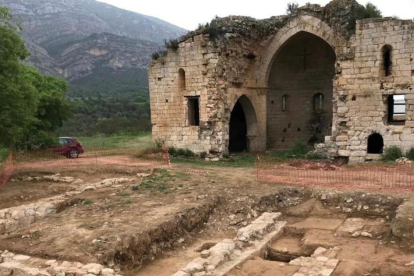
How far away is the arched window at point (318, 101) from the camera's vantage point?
934 inches

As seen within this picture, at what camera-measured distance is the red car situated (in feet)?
68.2

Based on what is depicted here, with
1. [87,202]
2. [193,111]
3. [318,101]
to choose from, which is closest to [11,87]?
[87,202]

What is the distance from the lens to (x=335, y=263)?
7.46m

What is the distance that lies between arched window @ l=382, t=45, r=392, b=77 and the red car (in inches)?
593

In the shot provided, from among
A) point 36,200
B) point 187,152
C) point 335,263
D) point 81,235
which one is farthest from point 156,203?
point 187,152

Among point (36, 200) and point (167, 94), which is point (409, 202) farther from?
point (167, 94)

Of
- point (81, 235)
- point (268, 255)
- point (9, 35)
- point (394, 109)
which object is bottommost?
point (268, 255)

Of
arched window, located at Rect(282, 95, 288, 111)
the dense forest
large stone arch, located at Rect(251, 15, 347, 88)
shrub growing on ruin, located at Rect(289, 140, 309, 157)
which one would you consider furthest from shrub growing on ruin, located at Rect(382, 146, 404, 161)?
the dense forest

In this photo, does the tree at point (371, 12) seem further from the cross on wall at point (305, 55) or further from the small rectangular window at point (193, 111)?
the small rectangular window at point (193, 111)

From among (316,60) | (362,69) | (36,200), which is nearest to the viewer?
(36,200)

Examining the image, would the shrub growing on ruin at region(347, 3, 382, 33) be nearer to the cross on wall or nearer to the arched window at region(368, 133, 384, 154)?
the arched window at region(368, 133, 384, 154)

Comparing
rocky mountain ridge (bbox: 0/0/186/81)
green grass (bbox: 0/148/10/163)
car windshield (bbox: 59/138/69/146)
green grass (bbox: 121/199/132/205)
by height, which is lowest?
green grass (bbox: 121/199/132/205)

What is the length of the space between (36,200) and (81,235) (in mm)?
4180

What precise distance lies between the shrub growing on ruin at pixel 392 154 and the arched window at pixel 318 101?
754 centimetres
